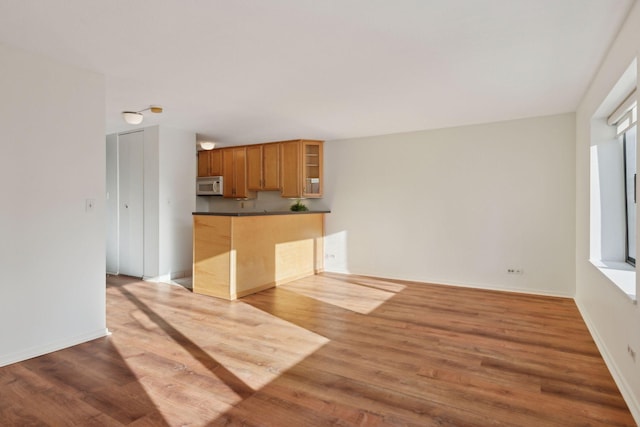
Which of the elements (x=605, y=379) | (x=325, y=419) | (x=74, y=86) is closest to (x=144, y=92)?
(x=74, y=86)

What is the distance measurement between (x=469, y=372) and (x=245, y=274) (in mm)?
2937

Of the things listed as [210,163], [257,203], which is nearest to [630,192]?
[257,203]

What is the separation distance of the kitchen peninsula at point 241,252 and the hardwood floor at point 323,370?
54 centimetres

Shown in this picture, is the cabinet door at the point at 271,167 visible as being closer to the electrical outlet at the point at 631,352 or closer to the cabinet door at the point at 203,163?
the cabinet door at the point at 203,163

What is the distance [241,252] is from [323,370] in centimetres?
238

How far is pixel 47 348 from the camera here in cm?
288

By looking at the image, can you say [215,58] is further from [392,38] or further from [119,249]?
[119,249]

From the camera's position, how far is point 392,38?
2.53 meters

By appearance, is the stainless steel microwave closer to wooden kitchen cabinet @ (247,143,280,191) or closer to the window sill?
wooden kitchen cabinet @ (247,143,280,191)

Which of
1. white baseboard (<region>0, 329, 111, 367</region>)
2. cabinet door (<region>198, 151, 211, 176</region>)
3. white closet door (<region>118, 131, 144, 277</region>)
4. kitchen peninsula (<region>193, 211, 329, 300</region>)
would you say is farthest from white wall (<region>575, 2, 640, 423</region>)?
cabinet door (<region>198, 151, 211, 176</region>)

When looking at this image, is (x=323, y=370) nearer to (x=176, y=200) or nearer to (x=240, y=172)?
(x=176, y=200)

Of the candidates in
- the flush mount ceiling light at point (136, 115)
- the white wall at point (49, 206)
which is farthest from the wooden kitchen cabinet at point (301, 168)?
the white wall at point (49, 206)

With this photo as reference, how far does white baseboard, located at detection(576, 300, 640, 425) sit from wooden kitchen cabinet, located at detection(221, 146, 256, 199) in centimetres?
540

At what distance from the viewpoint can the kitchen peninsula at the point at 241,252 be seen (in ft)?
14.9
